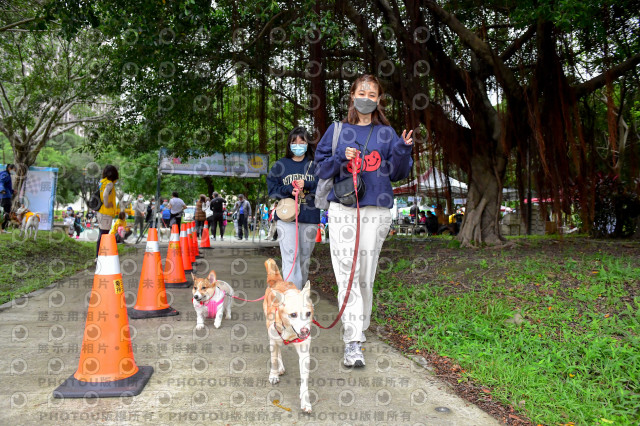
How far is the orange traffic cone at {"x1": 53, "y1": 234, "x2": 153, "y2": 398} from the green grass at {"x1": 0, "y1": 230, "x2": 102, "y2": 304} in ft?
10.3

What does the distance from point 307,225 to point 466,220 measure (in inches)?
232

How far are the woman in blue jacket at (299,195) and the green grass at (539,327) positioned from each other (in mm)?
1060

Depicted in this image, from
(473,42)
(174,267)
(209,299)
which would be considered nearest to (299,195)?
(209,299)

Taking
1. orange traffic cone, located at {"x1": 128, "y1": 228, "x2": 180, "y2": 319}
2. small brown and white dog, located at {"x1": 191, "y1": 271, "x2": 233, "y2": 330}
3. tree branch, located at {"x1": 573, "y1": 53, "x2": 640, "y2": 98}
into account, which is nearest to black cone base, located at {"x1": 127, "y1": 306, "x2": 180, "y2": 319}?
orange traffic cone, located at {"x1": 128, "y1": 228, "x2": 180, "y2": 319}

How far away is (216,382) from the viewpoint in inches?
110

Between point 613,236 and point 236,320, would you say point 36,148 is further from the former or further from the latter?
point 613,236

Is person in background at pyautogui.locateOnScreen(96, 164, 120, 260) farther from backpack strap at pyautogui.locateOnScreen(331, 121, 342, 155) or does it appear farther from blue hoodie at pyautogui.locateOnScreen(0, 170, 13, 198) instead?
blue hoodie at pyautogui.locateOnScreen(0, 170, 13, 198)

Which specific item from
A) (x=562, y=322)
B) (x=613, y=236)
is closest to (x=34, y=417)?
(x=562, y=322)

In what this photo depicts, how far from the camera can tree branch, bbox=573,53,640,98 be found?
24.1ft

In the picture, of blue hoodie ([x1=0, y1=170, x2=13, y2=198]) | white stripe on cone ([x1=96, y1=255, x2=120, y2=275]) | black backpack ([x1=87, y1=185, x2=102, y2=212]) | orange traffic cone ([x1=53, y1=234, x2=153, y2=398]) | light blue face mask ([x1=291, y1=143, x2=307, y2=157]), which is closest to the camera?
orange traffic cone ([x1=53, y1=234, x2=153, y2=398])

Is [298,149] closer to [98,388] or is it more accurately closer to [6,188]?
[98,388]

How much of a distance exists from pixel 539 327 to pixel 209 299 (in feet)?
9.39

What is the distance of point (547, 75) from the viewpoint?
24.0 feet

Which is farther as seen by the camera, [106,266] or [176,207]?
[176,207]
